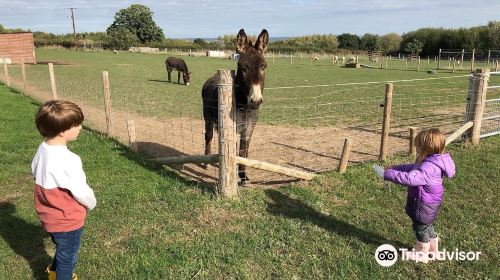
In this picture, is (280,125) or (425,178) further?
(280,125)

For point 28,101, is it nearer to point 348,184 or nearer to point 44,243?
point 44,243

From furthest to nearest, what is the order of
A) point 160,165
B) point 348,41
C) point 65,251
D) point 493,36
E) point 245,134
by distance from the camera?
1. point 348,41
2. point 493,36
3. point 160,165
4. point 245,134
5. point 65,251

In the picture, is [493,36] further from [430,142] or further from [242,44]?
[430,142]

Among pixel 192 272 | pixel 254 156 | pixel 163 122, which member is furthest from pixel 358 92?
pixel 192 272

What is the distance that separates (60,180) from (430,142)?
3.31 m

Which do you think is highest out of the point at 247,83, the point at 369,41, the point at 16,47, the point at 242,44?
the point at 369,41

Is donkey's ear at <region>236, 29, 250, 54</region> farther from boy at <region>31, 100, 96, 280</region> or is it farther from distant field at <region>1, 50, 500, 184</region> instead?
boy at <region>31, 100, 96, 280</region>

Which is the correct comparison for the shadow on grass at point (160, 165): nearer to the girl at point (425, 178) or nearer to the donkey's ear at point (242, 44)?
the donkey's ear at point (242, 44)

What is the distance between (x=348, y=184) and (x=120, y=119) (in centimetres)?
788

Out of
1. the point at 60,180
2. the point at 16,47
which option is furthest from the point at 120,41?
the point at 60,180

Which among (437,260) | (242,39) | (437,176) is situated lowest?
(437,260)

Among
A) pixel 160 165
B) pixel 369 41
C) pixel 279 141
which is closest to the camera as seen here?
pixel 160 165

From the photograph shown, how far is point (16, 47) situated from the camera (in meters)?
37.3

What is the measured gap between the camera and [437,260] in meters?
4.04
